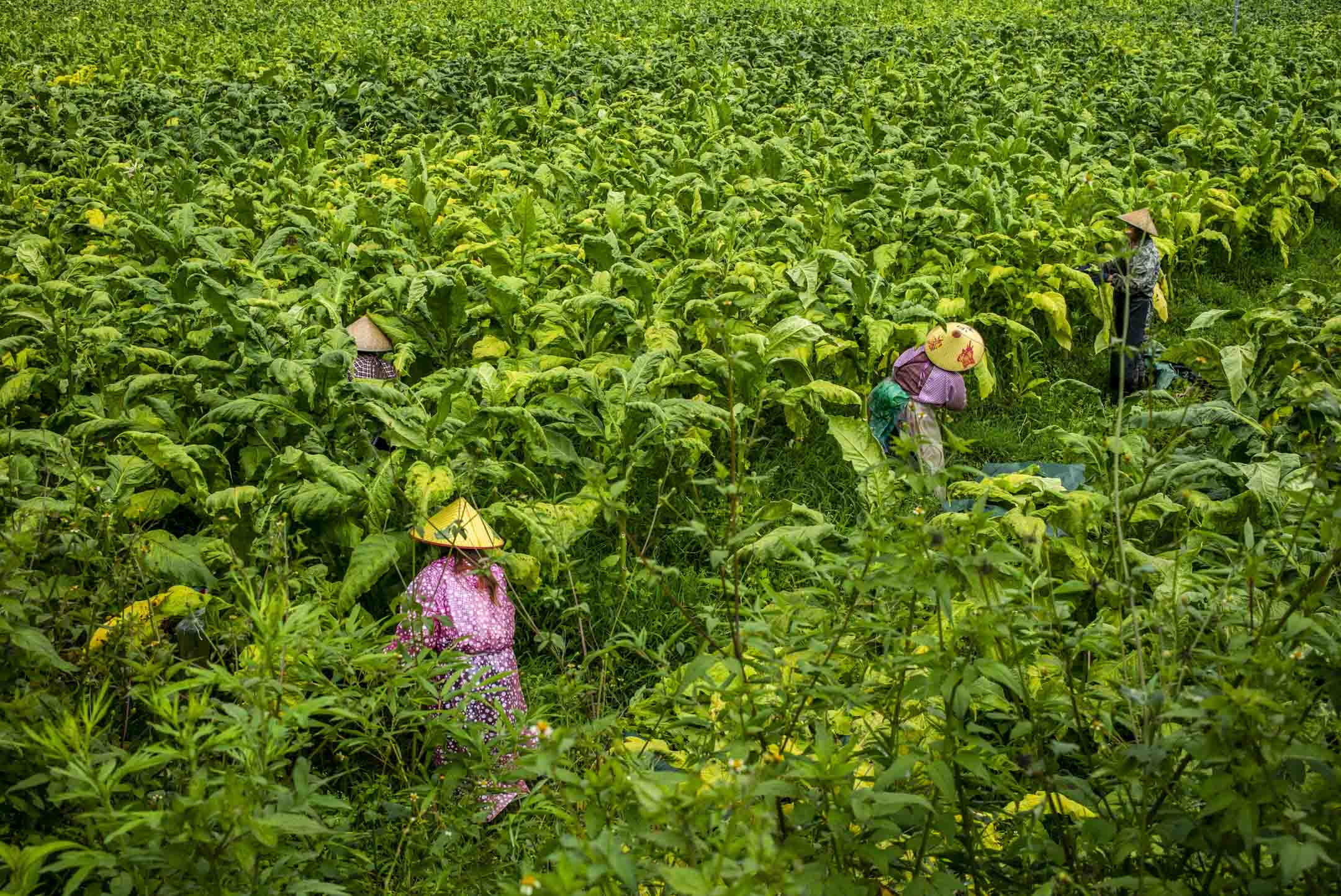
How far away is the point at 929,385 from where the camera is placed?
16.9 feet

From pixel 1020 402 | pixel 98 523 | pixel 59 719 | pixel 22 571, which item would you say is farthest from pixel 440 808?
pixel 1020 402

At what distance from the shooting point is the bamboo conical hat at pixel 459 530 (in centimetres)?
364

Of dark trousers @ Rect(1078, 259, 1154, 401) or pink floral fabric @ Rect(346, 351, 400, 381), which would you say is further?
dark trousers @ Rect(1078, 259, 1154, 401)

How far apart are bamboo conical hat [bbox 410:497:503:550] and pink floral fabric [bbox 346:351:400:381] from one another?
1764mm

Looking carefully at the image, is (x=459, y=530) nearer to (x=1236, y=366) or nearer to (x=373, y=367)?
(x=373, y=367)

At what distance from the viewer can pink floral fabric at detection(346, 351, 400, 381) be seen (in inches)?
210

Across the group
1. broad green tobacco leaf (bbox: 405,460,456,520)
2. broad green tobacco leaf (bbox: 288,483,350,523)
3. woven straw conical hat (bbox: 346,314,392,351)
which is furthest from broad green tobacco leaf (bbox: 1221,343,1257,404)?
woven straw conical hat (bbox: 346,314,392,351)

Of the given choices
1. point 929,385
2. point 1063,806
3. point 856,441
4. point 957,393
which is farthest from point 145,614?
point 957,393

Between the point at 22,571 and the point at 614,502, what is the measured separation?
4.98 feet

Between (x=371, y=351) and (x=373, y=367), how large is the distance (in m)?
0.07

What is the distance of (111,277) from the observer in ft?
18.1

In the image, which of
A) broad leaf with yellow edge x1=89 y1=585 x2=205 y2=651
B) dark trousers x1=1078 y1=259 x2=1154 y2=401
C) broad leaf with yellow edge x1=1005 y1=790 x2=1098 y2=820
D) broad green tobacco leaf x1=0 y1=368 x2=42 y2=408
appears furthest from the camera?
dark trousers x1=1078 y1=259 x2=1154 y2=401

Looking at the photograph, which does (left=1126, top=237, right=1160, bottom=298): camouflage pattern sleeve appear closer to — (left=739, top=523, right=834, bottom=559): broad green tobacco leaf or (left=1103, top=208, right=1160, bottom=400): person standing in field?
(left=1103, top=208, right=1160, bottom=400): person standing in field

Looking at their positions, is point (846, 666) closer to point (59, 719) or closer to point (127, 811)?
point (127, 811)
